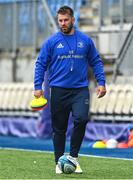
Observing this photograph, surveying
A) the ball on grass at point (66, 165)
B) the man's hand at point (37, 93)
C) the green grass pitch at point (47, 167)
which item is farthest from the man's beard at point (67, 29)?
the green grass pitch at point (47, 167)

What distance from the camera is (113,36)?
1822 centimetres

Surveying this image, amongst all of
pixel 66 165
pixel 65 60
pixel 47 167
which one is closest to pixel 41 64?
pixel 65 60

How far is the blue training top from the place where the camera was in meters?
8.27

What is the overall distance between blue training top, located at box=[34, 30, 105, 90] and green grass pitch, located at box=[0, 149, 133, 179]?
103cm

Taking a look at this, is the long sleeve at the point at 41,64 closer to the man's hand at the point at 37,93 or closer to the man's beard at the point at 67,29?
the man's hand at the point at 37,93

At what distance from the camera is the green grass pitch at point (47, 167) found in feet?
26.3

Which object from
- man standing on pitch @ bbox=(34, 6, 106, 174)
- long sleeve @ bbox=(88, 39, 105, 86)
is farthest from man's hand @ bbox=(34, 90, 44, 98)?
long sleeve @ bbox=(88, 39, 105, 86)

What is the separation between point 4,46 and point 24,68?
3.94 feet

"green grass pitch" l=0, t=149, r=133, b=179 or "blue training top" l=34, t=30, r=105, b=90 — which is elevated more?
"blue training top" l=34, t=30, r=105, b=90

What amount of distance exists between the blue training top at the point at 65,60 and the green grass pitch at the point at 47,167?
1025 millimetres

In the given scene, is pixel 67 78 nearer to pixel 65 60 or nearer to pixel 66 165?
pixel 65 60

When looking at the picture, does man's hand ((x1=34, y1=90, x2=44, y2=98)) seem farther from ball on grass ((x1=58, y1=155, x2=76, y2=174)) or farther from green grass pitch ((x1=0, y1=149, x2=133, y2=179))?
green grass pitch ((x1=0, y1=149, x2=133, y2=179))

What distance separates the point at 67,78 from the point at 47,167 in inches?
56.0

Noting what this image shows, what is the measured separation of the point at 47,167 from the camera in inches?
361
